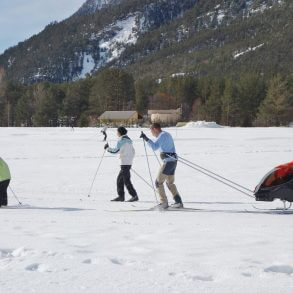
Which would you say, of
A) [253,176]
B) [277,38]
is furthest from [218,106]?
[277,38]

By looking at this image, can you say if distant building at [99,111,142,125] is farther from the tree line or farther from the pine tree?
the pine tree

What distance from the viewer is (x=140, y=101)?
96.2m

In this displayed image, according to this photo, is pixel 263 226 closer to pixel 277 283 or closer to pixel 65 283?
pixel 277 283

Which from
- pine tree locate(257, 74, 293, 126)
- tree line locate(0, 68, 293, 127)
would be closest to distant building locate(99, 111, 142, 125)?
tree line locate(0, 68, 293, 127)

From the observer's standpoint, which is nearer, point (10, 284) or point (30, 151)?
point (10, 284)

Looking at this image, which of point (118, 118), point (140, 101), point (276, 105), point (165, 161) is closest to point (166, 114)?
point (140, 101)

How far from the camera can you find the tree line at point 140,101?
83.1 m

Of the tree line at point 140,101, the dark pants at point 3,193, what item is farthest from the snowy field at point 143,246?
the tree line at point 140,101

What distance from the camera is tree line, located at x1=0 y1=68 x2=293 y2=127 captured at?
83.1 metres

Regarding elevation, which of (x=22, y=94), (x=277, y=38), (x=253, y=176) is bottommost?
(x=253, y=176)

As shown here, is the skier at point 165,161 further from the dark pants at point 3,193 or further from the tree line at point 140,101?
the tree line at point 140,101

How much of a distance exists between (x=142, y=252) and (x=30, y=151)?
21.5 metres

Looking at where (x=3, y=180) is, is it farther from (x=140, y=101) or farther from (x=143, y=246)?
(x=140, y=101)

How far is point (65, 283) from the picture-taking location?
4180 mm
